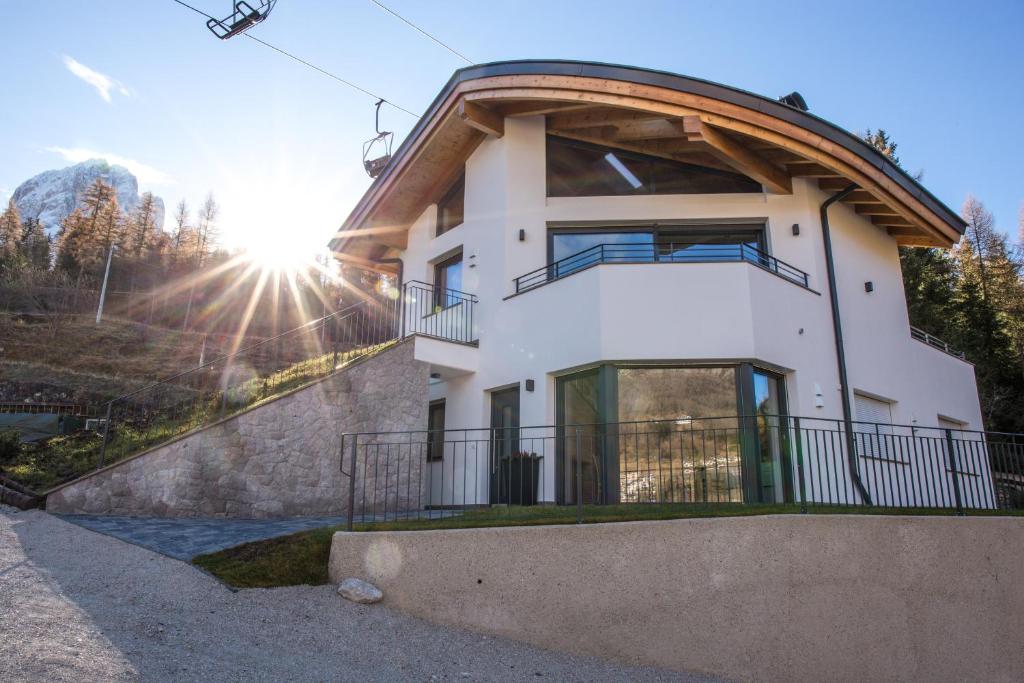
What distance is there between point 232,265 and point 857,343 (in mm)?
44446

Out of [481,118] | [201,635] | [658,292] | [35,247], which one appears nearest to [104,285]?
[35,247]

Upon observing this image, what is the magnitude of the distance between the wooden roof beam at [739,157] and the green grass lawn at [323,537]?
5.57m

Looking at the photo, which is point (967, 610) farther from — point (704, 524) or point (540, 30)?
point (540, 30)

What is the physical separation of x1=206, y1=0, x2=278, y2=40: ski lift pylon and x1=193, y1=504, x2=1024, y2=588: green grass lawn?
6318mm

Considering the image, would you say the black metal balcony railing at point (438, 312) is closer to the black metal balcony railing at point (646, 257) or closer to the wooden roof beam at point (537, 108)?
the black metal balcony railing at point (646, 257)

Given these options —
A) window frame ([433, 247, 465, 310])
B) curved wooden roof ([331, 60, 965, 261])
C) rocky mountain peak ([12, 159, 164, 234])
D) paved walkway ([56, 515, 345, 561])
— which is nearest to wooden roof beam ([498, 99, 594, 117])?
curved wooden roof ([331, 60, 965, 261])

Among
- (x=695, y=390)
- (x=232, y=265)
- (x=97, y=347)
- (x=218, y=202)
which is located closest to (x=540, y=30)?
(x=695, y=390)

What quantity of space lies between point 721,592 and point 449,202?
932 cm

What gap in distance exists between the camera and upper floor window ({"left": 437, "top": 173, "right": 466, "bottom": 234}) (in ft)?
41.3

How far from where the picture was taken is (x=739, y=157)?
1022cm

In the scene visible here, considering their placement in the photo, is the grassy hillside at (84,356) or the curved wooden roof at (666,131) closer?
the curved wooden roof at (666,131)

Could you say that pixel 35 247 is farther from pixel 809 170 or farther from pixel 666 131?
pixel 809 170

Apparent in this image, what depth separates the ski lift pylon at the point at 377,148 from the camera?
14.6 m

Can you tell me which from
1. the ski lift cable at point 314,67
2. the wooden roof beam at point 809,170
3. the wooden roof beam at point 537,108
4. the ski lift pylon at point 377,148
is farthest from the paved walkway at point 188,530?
the ski lift pylon at point 377,148
